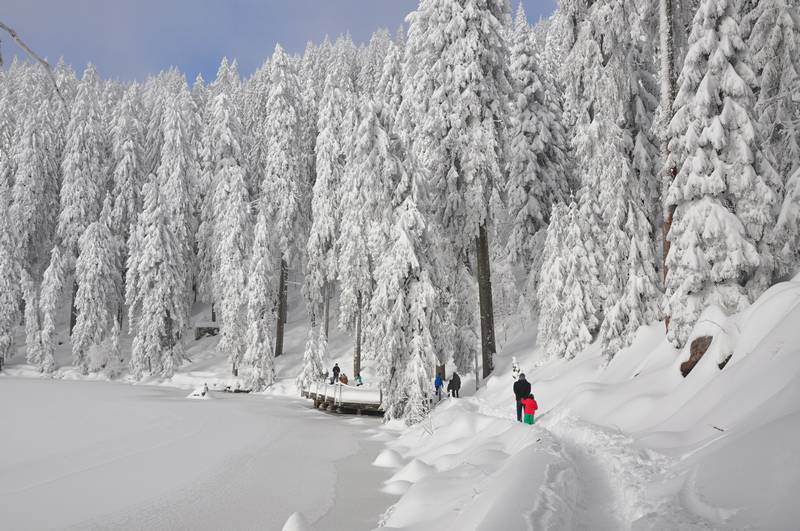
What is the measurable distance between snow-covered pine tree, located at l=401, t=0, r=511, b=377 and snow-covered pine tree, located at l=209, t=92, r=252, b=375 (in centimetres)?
1706

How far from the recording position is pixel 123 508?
9.62 metres

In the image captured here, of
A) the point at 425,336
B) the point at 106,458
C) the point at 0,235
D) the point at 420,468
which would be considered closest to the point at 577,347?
the point at 425,336

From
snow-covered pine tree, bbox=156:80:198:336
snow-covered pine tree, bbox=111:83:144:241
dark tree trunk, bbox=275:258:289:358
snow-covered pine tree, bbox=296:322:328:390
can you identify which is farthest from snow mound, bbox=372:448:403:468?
snow-covered pine tree, bbox=111:83:144:241

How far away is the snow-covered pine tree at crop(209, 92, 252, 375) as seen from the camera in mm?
33812

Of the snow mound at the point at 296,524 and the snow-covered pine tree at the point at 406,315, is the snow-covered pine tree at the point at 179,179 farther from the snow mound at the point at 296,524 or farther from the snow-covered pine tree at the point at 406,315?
the snow mound at the point at 296,524

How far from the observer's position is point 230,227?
35.8 m

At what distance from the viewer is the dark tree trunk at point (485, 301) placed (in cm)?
2103

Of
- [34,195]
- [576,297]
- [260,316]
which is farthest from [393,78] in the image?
[34,195]

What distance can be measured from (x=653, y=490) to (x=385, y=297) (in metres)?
12.8

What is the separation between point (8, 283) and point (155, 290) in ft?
41.3

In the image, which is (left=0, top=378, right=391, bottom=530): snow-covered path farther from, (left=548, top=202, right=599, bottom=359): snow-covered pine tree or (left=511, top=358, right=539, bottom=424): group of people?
(left=548, top=202, right=599, bottom=359): snow-covered pine tree

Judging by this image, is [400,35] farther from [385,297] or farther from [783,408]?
[783,408]

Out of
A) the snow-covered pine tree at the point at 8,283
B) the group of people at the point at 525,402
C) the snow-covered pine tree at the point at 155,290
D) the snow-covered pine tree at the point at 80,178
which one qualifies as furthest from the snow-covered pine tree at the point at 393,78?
the snow-covered pine tree at the point at 8,283

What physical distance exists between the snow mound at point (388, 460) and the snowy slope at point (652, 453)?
1.9 inches
